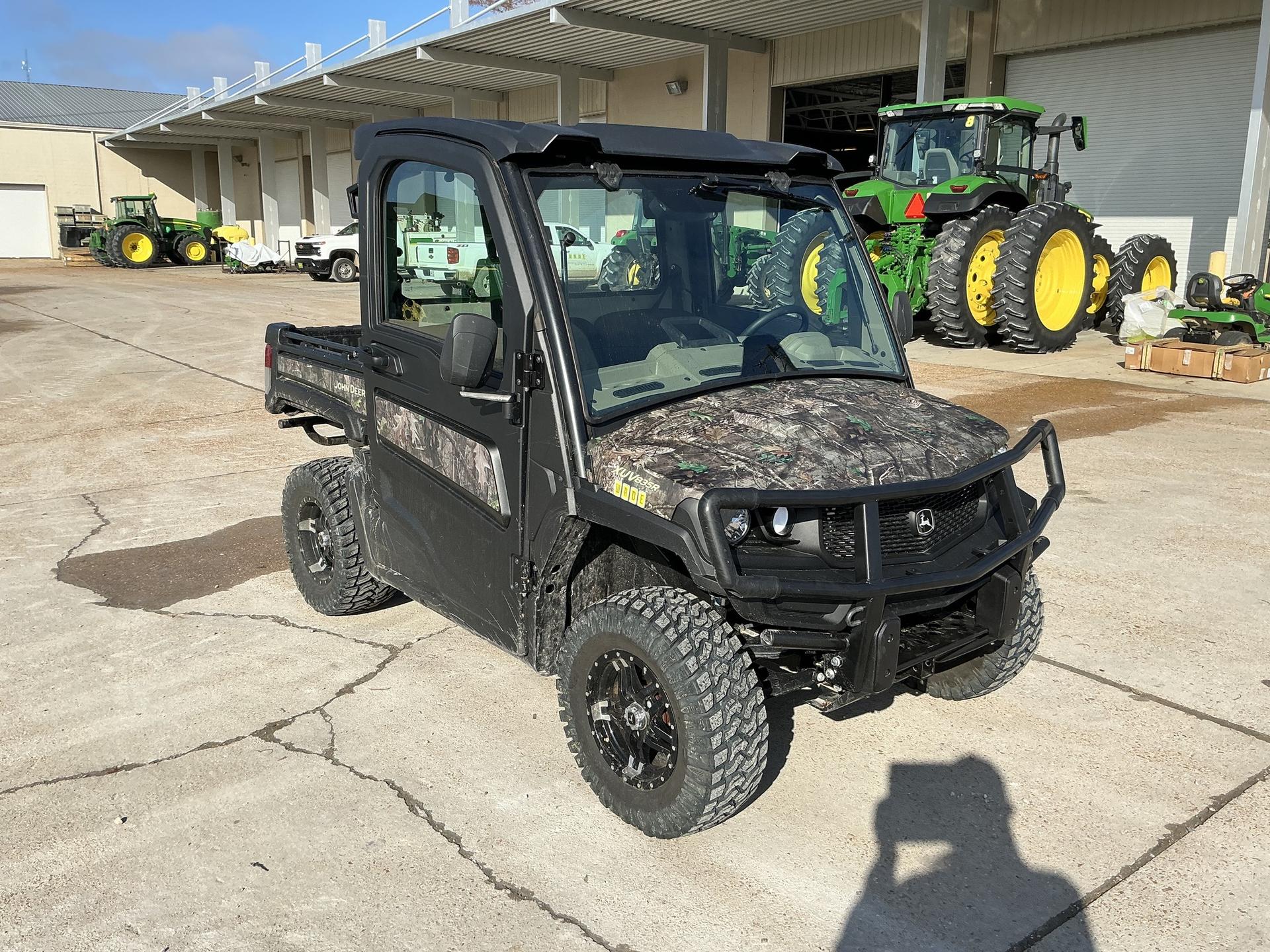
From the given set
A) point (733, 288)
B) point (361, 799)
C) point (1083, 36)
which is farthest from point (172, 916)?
point (1083, 36)

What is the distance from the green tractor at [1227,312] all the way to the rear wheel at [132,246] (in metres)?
33.8

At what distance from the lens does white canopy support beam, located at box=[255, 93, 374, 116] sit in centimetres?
3231

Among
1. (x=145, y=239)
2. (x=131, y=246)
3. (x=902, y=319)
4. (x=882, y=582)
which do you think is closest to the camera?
(x=882, y=582)

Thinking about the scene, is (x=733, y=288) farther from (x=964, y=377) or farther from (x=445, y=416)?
(x=964, y=377)

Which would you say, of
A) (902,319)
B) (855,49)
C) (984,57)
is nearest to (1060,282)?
(984,57)

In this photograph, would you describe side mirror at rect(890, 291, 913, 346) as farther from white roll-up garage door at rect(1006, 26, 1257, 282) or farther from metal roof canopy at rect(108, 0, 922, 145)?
metal roof canopy at rect(108, 0, 922, 145)

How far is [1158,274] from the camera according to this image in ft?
47.5

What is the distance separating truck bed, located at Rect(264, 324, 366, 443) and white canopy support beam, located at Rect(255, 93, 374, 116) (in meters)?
29.9

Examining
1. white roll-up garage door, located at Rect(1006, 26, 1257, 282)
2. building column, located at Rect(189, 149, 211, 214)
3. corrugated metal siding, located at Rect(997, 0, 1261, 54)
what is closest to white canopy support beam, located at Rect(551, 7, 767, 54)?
corrugated metal siding, located at Rect(997, 0, 1261, 54)

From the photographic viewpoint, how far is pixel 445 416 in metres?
3.64

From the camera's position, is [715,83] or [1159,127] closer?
[1159,127]

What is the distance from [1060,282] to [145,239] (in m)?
32.3

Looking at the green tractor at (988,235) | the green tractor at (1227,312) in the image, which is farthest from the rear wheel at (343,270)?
the green tractor at (1227,312)

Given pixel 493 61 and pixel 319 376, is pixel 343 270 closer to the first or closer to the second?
pixel 493 61
